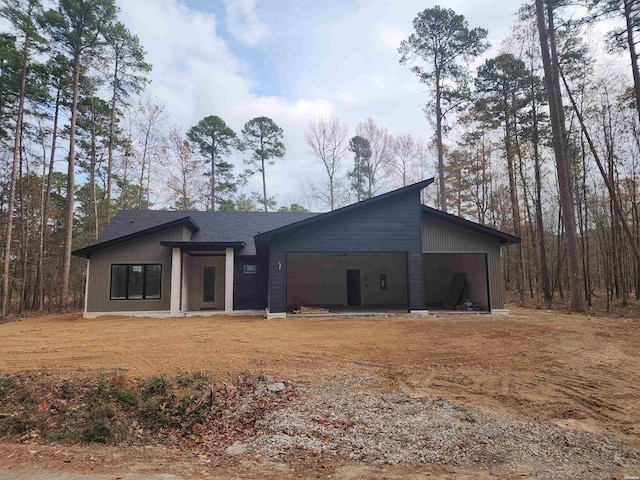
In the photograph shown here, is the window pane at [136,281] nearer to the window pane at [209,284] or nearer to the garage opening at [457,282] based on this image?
the window pane at [209,284]

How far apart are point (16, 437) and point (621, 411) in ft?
21.0

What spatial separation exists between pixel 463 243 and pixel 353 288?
5526mm

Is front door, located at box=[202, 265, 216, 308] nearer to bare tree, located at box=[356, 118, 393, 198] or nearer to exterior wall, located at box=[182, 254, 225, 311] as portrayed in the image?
exterior wall, located at box=[182, 254, 225, 311]

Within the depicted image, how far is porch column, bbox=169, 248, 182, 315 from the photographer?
11578 mm

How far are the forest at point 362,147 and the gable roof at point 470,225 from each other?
2070 mm

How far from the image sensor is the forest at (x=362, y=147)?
12.7m

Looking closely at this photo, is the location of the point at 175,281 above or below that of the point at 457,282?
above

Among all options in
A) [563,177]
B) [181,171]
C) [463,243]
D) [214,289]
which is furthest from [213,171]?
[563,177]

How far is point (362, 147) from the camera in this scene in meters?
24.8

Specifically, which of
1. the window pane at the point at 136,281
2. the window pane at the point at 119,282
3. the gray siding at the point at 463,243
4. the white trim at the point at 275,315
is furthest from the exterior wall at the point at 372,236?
the window pane at the point at 119,282

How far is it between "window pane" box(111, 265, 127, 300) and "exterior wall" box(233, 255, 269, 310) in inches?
145

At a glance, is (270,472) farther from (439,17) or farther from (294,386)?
(439,17)

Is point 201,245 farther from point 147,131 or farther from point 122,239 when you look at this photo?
point 147,131

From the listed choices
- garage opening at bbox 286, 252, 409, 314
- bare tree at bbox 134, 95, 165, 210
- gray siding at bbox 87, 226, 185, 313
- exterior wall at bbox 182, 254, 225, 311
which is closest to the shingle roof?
gray siding at bbox 87, 226, 185, 313
